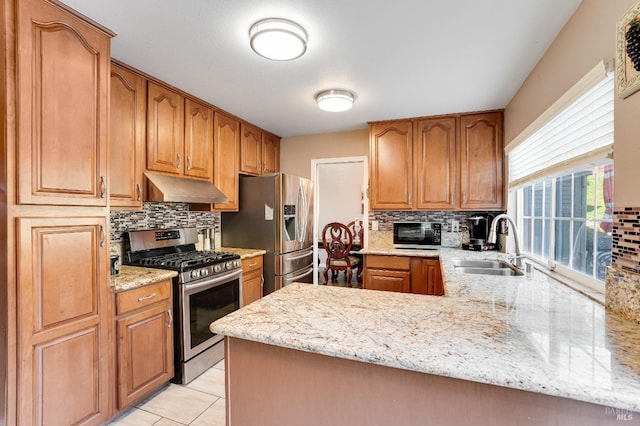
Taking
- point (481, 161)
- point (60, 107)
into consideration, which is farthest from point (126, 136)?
point (481, 161)

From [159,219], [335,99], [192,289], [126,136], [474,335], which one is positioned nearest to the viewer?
[474,335]

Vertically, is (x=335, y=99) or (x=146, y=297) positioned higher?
(x=335, y=99)

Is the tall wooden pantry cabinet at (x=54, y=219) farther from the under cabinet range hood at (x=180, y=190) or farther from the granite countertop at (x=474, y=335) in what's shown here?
the granite countertop at (x=474, y=335)

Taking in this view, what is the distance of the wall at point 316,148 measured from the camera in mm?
3854

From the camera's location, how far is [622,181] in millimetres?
1154

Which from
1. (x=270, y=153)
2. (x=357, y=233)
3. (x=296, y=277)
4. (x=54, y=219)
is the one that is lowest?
(x=296, y=277)

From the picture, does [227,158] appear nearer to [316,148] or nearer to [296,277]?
[316,148]

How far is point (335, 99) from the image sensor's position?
2.58 metres

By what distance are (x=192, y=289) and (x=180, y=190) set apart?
78 centimetres

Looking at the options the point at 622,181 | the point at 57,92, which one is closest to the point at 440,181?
the point at 622,181

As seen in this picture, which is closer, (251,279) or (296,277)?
(251,279)

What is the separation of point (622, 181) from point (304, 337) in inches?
51.4

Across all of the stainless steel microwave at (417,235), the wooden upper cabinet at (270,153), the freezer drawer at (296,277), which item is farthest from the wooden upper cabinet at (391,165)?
the wooden upper cabinet at (270,153)

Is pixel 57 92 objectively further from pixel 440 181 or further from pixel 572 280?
pixel 440 181
